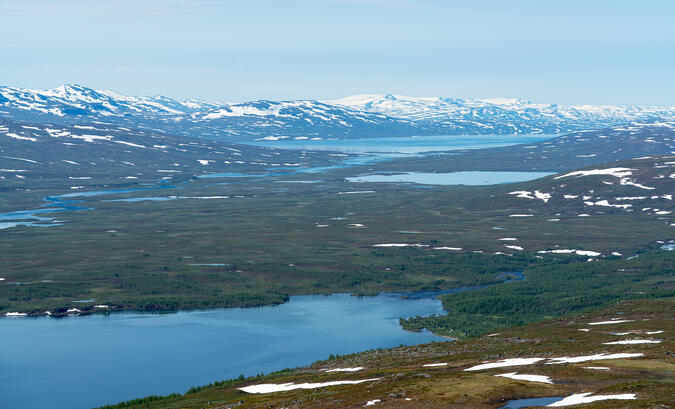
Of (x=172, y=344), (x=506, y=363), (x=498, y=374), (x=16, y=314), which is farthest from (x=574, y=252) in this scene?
(x=498, y=374)

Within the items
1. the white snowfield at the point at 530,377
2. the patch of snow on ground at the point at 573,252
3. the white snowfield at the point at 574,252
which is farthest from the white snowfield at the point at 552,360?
the patch of snow on ground at the point at 573,252

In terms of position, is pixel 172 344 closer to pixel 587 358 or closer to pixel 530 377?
pixel 587 358

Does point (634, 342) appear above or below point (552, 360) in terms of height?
below

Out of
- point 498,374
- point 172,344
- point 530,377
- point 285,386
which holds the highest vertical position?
point 530,377

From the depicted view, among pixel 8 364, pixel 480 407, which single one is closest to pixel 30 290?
pixel 8 364

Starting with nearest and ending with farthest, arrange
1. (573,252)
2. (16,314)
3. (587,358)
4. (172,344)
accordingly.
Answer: (587,358) → (172,344) → (16,314) → (573,252)

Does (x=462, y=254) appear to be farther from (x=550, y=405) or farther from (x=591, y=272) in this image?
(x=550, y=405)
